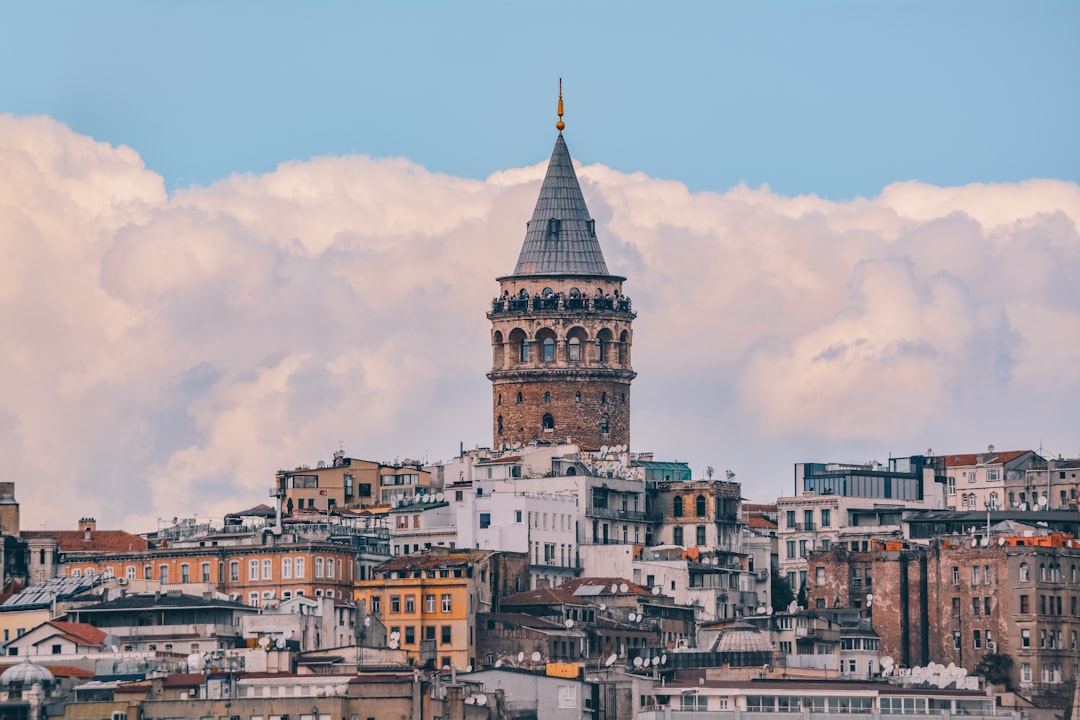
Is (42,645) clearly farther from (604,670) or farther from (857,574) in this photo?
(857,574)

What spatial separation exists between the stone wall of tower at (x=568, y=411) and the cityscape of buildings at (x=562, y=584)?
0.10m

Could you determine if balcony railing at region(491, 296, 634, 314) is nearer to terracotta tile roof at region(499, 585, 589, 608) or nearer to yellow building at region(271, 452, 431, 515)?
yellow building at region(271, 452, 431, 515)

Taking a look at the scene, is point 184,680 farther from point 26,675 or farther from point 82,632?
point 82,632

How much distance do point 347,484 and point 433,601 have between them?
3234 cm

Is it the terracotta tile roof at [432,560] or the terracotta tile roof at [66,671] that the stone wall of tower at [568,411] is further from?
the terracotta tile roof at [66,671]

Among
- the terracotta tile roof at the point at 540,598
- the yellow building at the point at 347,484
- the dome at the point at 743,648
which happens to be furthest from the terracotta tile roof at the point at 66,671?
the yellow building at the point at 347,484

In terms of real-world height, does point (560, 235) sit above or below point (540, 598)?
above

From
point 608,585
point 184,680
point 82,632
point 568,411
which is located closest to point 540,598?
point 608,585

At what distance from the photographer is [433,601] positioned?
157 meters

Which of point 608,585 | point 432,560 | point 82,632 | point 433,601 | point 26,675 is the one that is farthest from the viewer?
point 608,585

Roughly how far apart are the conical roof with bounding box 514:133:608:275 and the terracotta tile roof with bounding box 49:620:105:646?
121 feet

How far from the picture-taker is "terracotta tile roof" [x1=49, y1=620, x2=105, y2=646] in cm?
15362

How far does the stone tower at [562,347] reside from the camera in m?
183

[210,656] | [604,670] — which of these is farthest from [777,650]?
[210,656]
